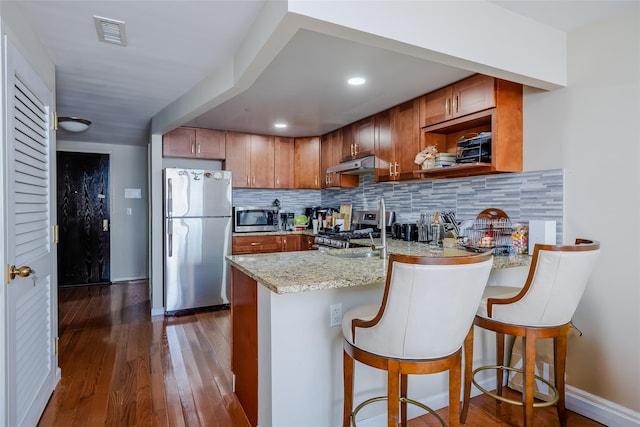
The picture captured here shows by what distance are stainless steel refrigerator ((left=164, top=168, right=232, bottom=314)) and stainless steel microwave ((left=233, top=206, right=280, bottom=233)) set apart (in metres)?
0.30

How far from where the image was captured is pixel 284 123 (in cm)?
406

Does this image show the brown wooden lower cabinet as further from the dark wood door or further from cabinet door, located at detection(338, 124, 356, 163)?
the dark wood door

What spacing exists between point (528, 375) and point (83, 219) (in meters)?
5.76

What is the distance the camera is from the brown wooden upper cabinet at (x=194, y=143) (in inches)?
163

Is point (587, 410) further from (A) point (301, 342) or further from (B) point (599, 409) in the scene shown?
(A) point (301, 342)

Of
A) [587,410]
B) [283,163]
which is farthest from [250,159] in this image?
[587,410]

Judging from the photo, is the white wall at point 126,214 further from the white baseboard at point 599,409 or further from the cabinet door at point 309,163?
the white baseboard at point 599,409

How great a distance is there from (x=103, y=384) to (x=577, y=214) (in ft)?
10.5

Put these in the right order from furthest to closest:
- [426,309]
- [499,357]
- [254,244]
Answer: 1. [254,244]
2. [499,357]
3. [426,309]

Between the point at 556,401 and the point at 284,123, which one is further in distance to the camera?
the point at 284,123

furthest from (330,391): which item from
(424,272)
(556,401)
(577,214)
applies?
(577,214)

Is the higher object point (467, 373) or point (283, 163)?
point (283, 163)

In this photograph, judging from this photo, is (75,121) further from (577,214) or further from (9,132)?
(577,214)

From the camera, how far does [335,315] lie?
179cm
